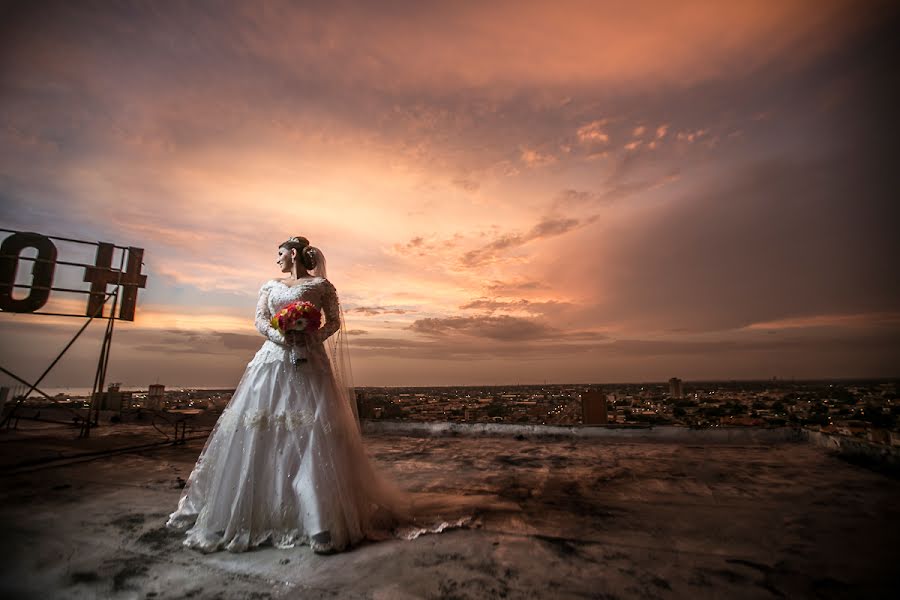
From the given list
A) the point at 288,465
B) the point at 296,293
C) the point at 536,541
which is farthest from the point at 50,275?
the point at 536,541

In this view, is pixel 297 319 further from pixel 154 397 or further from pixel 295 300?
pixel 154 397

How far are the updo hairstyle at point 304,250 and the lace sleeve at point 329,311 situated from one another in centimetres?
33

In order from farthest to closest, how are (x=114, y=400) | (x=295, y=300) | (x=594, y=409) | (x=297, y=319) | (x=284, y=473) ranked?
(x=114, y=400), (x=594, y=409), (x=295, y=300), (x=297, y=319), (x=284, y=473)

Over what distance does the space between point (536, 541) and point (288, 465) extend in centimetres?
197

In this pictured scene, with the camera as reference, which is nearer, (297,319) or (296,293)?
(297,319)

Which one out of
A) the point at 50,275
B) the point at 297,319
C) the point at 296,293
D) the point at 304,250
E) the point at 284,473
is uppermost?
the point at 50,275

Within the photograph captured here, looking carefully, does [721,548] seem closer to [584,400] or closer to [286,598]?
[286,598]

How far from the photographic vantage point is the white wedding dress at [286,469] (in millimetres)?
2844

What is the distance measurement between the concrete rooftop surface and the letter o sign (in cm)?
389

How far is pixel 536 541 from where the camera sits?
286 cm

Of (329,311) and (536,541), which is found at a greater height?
Result: (329,311)

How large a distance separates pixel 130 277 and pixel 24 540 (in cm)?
689

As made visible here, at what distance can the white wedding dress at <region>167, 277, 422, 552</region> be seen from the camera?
2.84 meters

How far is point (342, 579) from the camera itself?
232 centimetres
